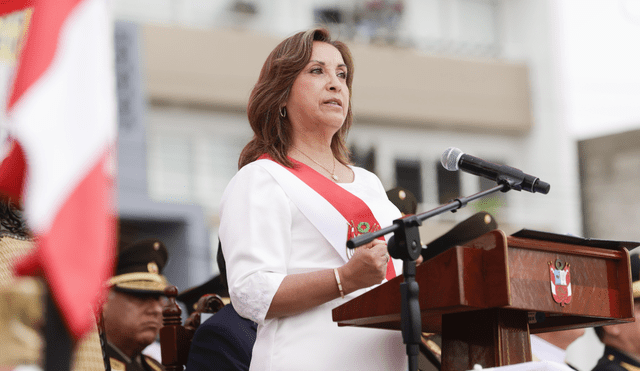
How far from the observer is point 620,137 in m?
15.5

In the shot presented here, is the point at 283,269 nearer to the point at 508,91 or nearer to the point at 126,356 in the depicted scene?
the point at 126,356

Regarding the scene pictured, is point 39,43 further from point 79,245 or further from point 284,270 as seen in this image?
point 284,270

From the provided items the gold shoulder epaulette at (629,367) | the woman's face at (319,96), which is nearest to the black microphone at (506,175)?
the woman's face at (319,96)

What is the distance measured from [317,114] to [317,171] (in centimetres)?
20

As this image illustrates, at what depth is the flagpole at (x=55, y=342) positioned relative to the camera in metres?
1.34

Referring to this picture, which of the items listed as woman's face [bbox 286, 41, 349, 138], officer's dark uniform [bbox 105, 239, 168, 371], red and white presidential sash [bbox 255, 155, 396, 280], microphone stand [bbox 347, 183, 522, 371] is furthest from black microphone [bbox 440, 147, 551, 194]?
officer's dark uniform [bbox 105, 239, 168, 371]

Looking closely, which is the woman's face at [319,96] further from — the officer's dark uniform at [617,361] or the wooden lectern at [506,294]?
the officer's dark uniform at [617,361]

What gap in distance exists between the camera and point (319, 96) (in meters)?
2.78

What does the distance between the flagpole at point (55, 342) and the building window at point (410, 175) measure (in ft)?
46.1

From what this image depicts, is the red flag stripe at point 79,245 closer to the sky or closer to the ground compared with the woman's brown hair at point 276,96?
closer to the ground

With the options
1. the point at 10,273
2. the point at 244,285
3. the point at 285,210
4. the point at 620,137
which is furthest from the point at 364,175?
the point at 620,137

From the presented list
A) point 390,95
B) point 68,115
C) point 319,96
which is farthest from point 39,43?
point 390,95

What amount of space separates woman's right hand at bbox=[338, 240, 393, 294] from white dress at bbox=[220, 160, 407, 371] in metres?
0.18

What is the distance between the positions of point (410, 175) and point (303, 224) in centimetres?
1322
